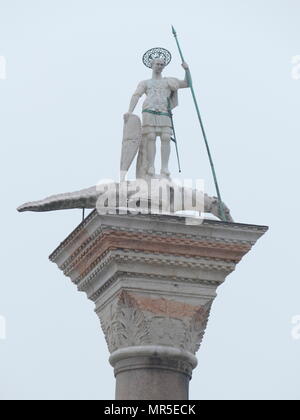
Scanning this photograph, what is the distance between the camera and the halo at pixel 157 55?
25422mm

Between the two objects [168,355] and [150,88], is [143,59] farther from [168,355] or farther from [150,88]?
[168,355]

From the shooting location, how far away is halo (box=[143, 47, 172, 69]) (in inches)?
1001

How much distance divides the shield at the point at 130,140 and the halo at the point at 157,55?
109 centimetres

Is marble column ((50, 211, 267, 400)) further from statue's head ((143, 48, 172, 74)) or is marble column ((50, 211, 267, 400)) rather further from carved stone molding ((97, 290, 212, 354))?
statue's head ((143, 48, 172, 74))

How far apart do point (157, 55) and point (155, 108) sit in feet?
3.00

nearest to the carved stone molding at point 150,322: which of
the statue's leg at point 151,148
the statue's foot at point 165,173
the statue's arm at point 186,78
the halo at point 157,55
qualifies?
the statue's foot at point 165,173

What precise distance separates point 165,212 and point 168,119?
6.38ft

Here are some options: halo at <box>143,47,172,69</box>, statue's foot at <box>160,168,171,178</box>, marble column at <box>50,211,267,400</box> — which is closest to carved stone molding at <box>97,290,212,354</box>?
marble column at <box>50,211,267,400</box>

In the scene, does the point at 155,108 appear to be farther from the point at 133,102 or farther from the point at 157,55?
the point at 157,55

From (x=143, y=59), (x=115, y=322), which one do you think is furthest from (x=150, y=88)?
(x=115, y=322)

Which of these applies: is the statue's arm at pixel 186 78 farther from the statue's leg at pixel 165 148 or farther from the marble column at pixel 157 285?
the marble column at pixel 157 285

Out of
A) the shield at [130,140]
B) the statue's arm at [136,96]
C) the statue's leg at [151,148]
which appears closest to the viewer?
the shield at [130,140]

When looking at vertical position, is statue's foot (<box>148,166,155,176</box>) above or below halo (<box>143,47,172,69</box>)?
below

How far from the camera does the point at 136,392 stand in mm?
22812
